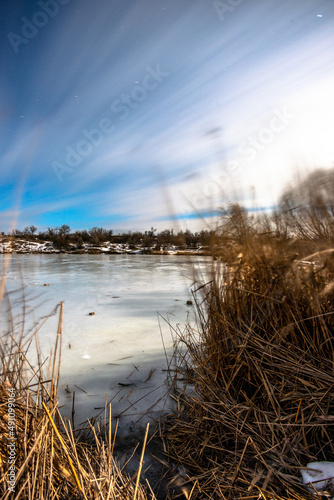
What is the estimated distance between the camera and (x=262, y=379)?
1.17 meters

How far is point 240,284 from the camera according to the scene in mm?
1405

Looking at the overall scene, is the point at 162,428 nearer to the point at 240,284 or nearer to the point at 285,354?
the point at 285,354

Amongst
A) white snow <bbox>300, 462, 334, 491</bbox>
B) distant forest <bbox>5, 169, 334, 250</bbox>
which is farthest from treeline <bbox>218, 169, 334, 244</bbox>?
white snow <bbox>300, 462, 334, 491</bbox>

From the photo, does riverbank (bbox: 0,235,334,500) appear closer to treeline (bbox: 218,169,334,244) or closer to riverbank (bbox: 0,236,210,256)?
treeline (bbox: 218,169,334,244)

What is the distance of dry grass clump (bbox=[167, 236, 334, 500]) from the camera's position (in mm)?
1010

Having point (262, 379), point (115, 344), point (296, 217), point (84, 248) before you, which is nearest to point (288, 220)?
point (296, 217)

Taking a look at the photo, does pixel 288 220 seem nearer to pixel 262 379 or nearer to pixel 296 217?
pixel 296 217

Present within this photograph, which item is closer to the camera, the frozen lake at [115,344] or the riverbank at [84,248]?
the frozen lake at [115,344]

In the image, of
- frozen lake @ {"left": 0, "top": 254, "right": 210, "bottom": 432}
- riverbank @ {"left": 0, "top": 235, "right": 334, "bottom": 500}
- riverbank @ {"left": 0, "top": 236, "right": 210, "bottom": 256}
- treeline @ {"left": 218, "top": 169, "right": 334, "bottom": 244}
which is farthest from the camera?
riverbank @ {"left": 0, "top": 236, "right": 210, "bottom": 256}

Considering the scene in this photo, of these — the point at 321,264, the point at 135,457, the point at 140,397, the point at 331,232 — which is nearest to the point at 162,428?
the point at 135,457

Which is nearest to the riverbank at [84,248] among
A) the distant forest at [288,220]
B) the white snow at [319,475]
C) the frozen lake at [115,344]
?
the frozen lake at [115,344]

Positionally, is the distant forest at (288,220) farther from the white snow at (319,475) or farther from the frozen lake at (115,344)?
the white snow at (319,475)

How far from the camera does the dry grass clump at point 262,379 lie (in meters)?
1.01

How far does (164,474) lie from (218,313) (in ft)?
2.39
